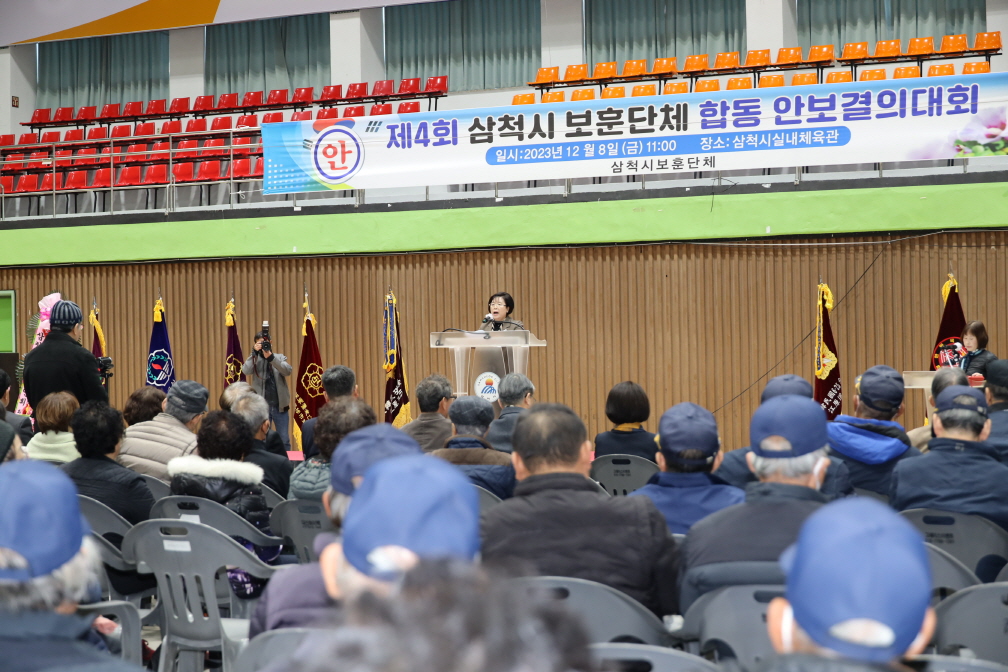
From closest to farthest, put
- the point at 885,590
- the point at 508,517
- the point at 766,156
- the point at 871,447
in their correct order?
the point at 885,590 → the point at 508,517 → the point at 871,447 → the point at 766,156

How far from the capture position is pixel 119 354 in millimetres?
11703

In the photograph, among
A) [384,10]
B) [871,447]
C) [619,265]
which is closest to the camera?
[871,447]

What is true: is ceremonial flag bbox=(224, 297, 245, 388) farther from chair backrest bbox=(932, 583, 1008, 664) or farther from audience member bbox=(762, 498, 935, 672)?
audience member bbox=(762, 498, 935, 672)

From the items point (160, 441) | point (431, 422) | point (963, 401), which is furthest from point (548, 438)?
point (160, 441)

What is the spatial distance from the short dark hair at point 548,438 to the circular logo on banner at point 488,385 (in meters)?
4.97

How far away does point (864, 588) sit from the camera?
1.29 meters

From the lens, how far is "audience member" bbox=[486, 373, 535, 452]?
5109 millimetres

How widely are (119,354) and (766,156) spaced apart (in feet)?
26.0

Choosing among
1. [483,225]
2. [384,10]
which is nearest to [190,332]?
A: [483,225]

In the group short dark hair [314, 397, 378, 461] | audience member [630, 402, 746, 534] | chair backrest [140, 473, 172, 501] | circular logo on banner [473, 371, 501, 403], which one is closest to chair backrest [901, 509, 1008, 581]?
audience member [630, 402, 746, 534]

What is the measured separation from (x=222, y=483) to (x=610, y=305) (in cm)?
679

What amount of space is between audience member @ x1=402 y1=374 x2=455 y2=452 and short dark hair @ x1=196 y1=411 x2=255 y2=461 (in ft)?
4.27

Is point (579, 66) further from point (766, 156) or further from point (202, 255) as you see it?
point (202, 255)

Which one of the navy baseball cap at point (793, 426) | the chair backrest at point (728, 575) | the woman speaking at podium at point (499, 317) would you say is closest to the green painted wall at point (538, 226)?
the woman speaking at podium at point (499, 317)
